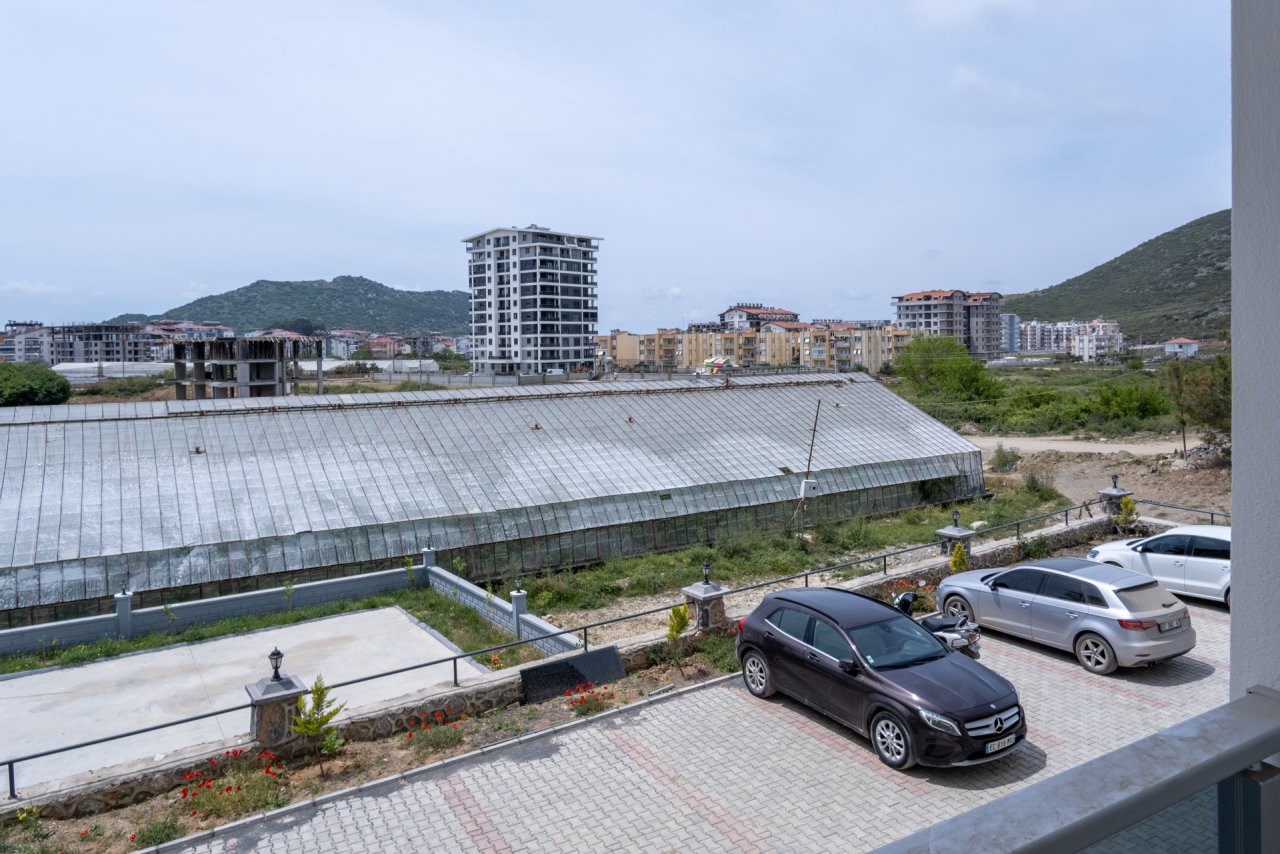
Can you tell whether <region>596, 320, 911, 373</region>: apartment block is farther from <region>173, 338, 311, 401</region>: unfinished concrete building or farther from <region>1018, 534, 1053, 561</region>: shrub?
<region>1018, 534, 1053, 561</region>: shrub

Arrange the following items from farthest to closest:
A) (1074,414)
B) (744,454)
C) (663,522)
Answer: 1. (1074,414)
2. (744,454)
3. (663,522)

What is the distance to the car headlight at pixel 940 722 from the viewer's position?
10.6 metres

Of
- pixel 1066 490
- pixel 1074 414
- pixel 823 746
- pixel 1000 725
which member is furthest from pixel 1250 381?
pixel 1074 414

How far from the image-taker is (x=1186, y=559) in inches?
717

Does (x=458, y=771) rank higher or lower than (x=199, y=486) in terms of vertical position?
lower

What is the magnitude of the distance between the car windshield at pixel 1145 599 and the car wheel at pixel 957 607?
9.67ft

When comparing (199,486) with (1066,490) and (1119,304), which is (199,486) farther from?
(1119,304)

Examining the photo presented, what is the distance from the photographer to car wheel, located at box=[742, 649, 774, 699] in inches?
528

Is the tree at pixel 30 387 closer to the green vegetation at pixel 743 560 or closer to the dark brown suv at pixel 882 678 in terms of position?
the green vegetation at pixel 743 560

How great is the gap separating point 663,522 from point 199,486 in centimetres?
1240

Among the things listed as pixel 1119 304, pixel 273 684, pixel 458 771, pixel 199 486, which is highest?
pixel 1119 304

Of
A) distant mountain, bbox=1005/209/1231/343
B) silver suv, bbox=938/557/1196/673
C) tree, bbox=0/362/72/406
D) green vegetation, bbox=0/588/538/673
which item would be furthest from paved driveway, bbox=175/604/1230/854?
distant mountain, bbox=1005/209/1231/343

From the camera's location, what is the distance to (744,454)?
30.0 m

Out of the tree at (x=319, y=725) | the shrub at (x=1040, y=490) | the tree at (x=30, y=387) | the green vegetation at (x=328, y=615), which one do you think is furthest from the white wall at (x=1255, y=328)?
the tree at (x=30, y=387)
